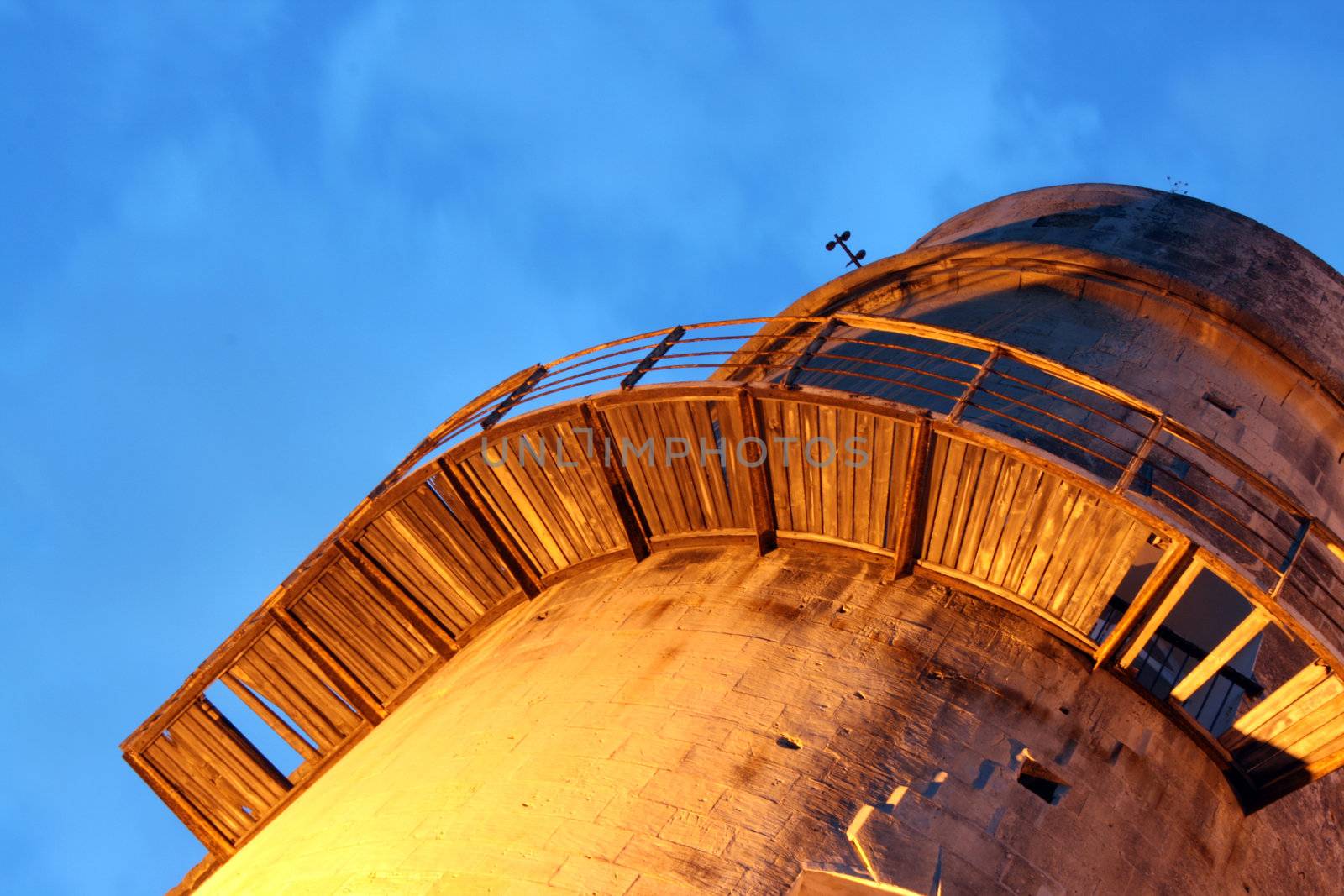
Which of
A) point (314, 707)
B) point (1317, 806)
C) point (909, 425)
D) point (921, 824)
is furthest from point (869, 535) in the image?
point (314, 707)

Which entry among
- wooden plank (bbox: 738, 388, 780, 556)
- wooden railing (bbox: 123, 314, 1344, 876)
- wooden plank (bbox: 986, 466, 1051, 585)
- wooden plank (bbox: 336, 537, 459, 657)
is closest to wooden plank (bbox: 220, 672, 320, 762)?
wooden railing (bbox: 123, 314, 1344, 876)

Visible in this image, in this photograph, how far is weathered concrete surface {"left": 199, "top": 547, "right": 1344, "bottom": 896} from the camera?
765 centimetres

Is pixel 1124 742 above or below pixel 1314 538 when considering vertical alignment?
below

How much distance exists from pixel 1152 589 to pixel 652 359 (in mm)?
4371

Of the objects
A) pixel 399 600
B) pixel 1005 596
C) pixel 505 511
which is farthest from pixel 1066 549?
pixel 399 600

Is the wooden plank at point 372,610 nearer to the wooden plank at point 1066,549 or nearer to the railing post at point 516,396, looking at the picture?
the railing post at point 516,396

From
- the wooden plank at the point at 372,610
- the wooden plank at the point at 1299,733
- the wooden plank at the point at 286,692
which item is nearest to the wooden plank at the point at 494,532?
the wooden plank at the point at 372,610

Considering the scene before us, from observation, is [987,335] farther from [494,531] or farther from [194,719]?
[194,719]

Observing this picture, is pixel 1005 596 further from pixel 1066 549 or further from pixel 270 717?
pixel 270 717

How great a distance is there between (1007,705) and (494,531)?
5.16 m

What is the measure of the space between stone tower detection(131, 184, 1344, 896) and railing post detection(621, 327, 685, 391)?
0.08 meters

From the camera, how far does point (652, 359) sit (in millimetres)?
11375

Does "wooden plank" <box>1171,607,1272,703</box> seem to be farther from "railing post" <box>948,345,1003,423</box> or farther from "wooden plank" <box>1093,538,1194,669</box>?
"railing post" <box>948,345,1003,423</box>

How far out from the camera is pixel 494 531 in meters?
12.3
